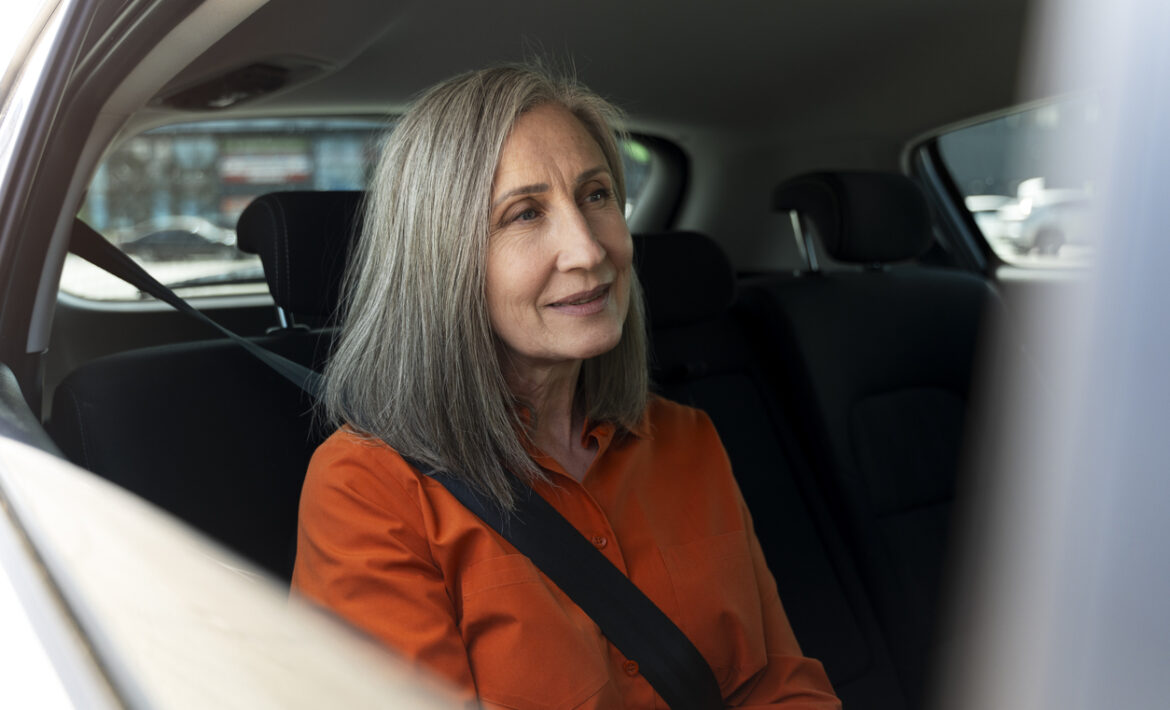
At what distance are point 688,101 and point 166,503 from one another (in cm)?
206

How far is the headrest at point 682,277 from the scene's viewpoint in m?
2.17

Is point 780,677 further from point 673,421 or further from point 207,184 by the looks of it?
point 207,184

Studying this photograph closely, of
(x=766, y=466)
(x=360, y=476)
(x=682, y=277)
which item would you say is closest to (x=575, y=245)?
(x=360, y=476)

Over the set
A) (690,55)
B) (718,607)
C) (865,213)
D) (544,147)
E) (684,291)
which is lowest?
(718,607)

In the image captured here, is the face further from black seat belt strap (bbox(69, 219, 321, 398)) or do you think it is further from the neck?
black seat belt strap (bbox(69, 219, 321, 398))

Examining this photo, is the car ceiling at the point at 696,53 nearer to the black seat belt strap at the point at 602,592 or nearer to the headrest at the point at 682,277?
the headrest at the point at 682,277

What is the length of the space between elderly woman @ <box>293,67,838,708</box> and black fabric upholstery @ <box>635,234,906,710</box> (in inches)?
20.2

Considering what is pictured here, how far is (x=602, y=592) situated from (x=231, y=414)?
0.67 metres

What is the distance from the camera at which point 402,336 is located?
1.36 m

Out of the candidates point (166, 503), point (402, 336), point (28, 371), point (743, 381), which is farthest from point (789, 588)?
point (28, 371)

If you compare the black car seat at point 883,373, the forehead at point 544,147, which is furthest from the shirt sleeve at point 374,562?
the black car seat at point 883,373

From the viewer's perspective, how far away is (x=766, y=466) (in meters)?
2.21

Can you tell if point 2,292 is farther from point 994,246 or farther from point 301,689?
point 994,246

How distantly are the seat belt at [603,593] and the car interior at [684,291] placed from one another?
1.08ft
